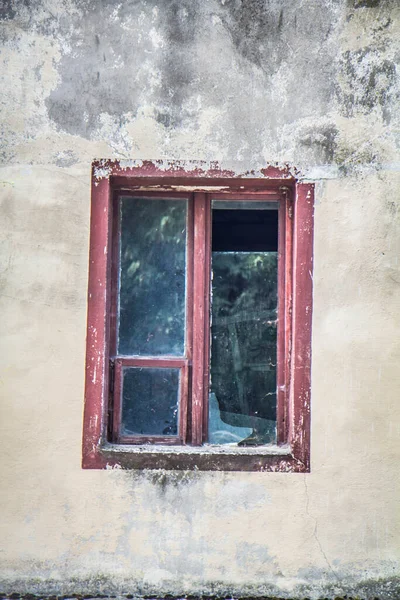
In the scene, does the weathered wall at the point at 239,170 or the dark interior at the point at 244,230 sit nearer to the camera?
the weathered wall at the point at 239,170

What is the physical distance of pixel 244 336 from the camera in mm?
3816

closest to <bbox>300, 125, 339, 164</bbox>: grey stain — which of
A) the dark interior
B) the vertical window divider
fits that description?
the dark interior

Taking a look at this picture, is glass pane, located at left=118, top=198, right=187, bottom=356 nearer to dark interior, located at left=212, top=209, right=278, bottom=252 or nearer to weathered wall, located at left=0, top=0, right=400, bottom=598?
dark interior, located at left=212, top=209, right=278, bottom=252

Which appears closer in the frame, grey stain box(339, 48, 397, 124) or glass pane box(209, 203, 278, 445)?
grey stain box(339, 48, 397, 124)

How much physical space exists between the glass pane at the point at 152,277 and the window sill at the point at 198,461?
560 mm

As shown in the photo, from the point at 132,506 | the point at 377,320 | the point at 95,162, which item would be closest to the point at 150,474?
the point at 132,506

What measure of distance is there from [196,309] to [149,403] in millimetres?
581

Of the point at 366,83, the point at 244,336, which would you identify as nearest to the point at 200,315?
the point at 244,336

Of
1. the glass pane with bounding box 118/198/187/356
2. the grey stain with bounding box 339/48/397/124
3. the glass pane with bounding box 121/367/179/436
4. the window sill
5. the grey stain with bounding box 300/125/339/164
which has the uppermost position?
the grey stain with bounding box 339/48/397/124

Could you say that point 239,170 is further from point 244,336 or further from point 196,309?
point 244,336

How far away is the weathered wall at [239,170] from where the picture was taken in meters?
3.54

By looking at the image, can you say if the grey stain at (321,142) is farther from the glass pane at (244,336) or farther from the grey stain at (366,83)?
the glass pane at (244,336)

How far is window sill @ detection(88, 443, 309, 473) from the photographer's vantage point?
3.56 metres

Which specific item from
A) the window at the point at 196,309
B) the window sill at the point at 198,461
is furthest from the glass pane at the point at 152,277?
the window sill at the point at 198,461
